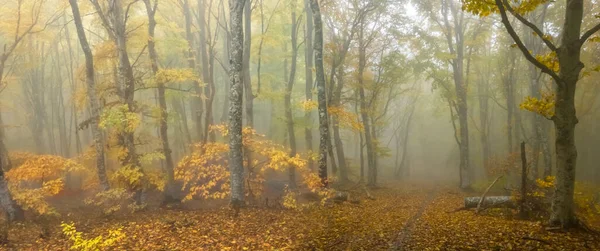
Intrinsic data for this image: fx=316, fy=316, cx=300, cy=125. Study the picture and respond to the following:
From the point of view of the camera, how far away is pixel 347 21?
19.1m

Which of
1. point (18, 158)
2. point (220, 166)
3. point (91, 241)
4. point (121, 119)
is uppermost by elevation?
point (121, 119)

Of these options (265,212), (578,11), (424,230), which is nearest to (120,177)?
(265,212)

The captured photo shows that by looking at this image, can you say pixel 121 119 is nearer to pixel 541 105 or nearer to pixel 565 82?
pixel 541 105

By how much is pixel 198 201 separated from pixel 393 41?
647 inches

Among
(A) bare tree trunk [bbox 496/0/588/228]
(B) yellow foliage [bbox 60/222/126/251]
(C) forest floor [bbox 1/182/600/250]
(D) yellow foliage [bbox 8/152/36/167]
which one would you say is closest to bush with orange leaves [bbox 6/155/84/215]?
(C) forest floor [bbox 1/182/600/250]

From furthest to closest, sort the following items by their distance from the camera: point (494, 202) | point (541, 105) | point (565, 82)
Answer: point (494, 202)
point (541, 105)
point (565, 82)

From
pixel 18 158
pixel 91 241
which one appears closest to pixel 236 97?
pixel 91 241

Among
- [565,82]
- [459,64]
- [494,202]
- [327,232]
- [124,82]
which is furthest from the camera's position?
[459,64]

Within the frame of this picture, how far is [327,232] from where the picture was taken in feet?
29.8

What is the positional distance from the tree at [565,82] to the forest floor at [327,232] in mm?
790

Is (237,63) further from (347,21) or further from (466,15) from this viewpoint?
(466,15)

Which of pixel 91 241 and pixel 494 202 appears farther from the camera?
pixel 494 202

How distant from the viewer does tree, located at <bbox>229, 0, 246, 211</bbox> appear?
1145 cm

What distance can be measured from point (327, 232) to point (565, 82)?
6.96 meters
